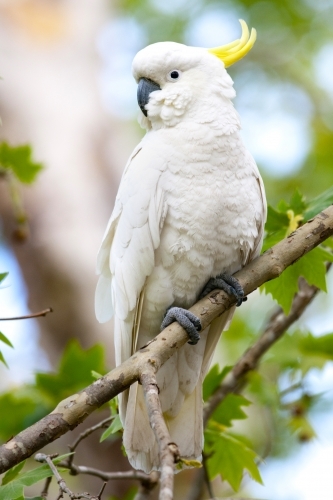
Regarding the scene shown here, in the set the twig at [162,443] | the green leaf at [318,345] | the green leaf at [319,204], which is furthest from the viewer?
the green leaf at [318,345]

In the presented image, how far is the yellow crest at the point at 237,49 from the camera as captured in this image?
8.86 feet

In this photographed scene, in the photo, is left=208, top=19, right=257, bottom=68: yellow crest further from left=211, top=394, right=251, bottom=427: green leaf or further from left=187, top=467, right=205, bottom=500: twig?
left=187, top=467, right=205, bottom=500: twig

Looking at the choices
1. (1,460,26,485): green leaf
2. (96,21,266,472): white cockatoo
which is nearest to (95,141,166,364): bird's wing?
(96,21,266,472): white cockatoo

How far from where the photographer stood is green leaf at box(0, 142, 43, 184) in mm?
2750

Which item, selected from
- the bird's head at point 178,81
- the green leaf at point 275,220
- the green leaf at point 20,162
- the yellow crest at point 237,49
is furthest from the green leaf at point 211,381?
the yellow crest at point 237,49

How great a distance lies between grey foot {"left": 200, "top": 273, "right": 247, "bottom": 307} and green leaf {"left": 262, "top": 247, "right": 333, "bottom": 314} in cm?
→ 15

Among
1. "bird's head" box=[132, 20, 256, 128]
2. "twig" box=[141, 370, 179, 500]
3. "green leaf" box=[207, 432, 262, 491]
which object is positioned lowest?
"green leaf" box=[207, 432, 262, 491]

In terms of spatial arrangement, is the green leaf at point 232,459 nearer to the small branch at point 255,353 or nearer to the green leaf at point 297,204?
the small branch at point 255,353

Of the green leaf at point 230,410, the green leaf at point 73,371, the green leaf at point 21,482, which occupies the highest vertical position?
the green leaf at point 21,482

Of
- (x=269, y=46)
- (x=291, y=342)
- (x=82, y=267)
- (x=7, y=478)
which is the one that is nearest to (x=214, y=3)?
(x=269, y=46)

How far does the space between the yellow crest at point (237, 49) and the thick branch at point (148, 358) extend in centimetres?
92

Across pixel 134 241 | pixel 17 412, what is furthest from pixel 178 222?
pixel 17 412

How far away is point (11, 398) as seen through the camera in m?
2.89

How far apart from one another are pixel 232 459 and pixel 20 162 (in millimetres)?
1685
